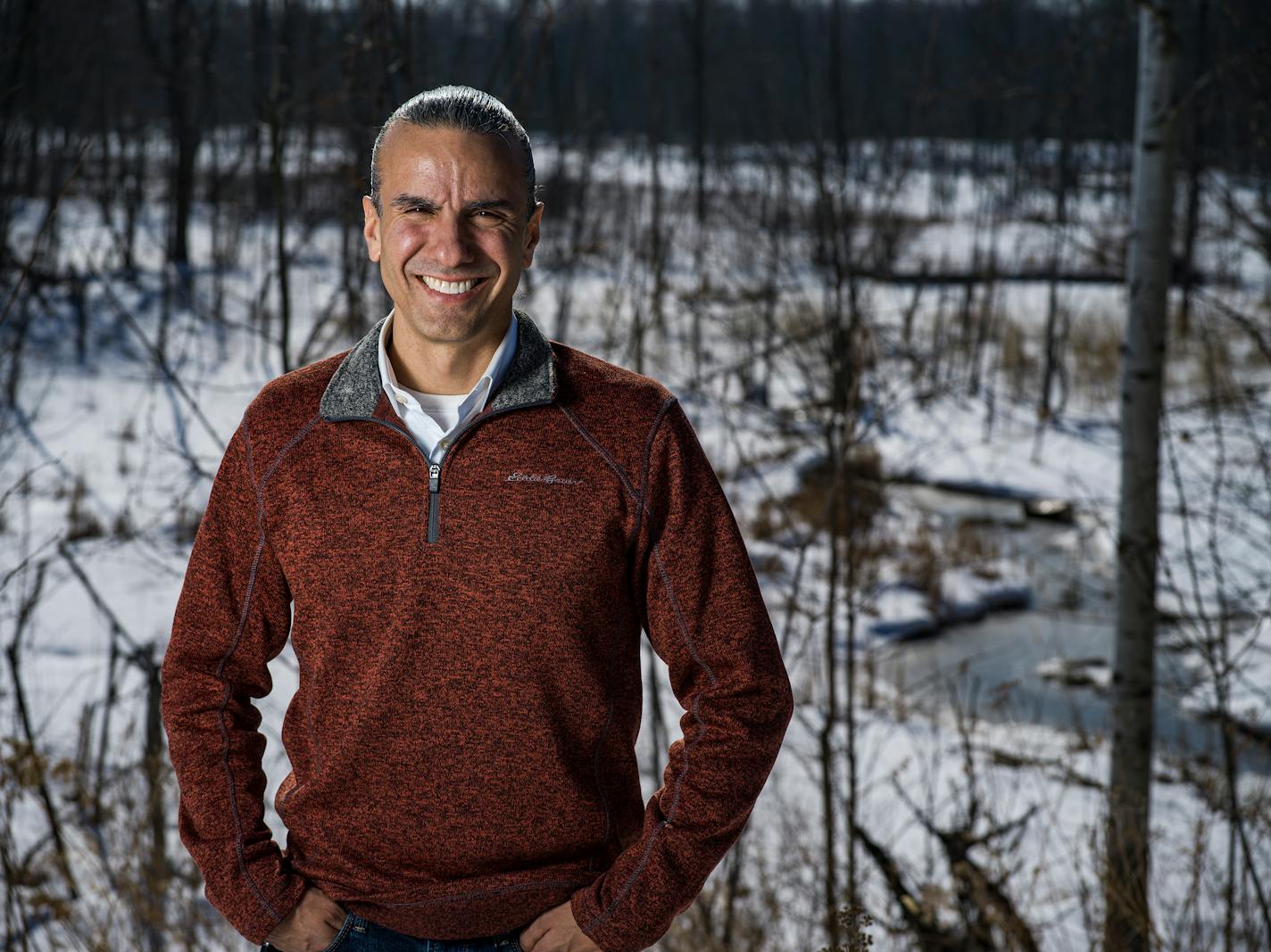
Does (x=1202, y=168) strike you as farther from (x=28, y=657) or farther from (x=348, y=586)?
(x=28, y=657)

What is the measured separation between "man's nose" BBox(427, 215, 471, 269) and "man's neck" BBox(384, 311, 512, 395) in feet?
0.40

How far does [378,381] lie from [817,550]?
9.73 meters

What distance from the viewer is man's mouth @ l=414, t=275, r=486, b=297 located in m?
1.64

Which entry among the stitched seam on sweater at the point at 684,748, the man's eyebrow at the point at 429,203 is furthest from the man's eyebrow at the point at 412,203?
the stitched seam on sweater at the point at 684,748

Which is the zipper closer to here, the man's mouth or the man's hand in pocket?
the man's mouth

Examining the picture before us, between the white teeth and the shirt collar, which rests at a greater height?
the white teeth

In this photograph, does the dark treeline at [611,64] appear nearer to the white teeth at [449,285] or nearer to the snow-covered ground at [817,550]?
the snow-covered ground at [817,550]

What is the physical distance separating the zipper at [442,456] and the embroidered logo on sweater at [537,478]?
85mm

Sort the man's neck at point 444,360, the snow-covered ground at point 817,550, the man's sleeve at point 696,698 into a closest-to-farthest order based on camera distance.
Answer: the man's sleeve at point 696,698
the man's neck at point 444,360
the snow-covered ground at point 817,550

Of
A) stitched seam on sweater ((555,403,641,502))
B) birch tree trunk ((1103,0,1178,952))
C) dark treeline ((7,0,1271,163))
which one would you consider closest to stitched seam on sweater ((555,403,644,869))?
stitched seam on sweater ((555,403,641,502))

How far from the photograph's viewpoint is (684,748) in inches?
64.0

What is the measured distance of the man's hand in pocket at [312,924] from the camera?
1.65m

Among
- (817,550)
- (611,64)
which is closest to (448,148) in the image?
(817,550)

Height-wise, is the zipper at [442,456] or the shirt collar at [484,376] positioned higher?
the shirt collar at [484,376]
